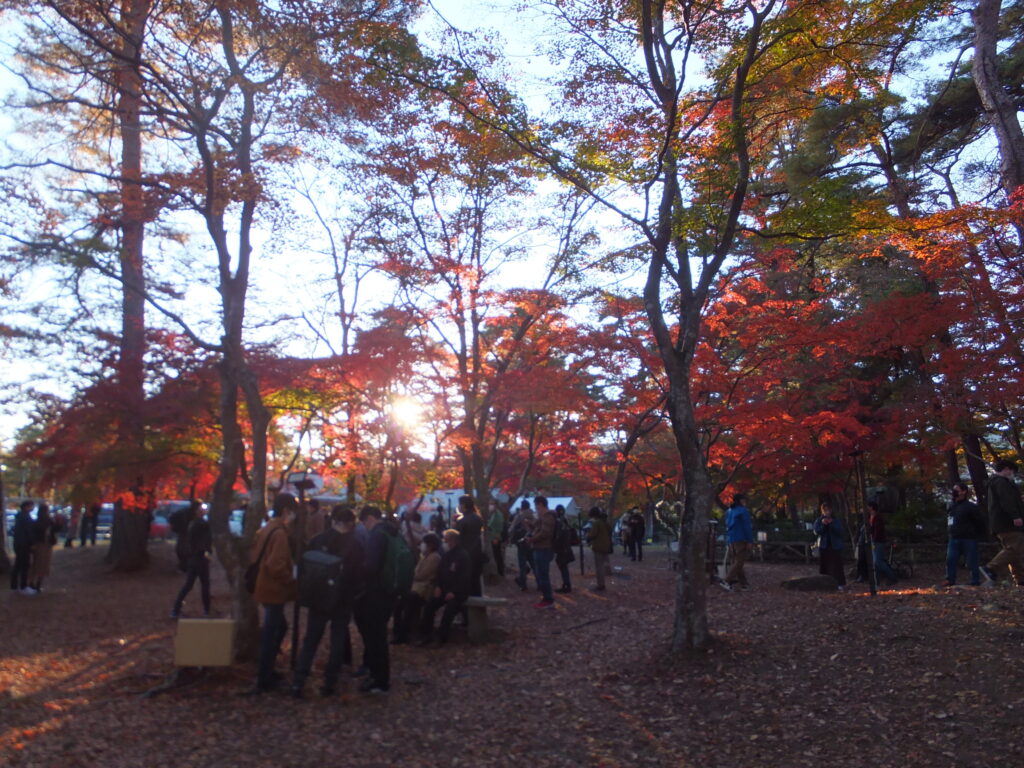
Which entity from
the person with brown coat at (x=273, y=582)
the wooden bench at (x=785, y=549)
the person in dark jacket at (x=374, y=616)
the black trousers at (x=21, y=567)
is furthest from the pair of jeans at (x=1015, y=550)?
the black trousers at (x=21, y=567)

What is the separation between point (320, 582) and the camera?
20.0ft

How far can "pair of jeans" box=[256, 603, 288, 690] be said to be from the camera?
6.22 metres

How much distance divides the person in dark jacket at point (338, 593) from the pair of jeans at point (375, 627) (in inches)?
4.3

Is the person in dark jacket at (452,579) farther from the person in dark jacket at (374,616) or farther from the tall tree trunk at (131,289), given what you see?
the tall tree trunk at (131,289)

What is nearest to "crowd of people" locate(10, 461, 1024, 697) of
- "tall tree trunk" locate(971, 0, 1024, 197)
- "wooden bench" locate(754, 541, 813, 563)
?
"tall tree trunk" locate(971, 0, 1024, 197)

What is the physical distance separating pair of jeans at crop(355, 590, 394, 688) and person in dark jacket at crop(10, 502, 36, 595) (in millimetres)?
8413

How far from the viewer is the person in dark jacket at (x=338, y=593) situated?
621cm

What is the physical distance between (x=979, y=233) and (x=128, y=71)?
37.2ft

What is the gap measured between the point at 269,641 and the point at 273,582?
0.49m

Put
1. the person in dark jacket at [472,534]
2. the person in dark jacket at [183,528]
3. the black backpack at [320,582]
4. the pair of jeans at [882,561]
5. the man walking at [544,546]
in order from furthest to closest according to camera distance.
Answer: the pair of jeans at [882,561] < the man walking at [544,546] < the person in dark jacket at [183,528] < the person in dark jacket at [472,534] < the black backpack at [320,582]

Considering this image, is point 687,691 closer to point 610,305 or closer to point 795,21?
point 795,21

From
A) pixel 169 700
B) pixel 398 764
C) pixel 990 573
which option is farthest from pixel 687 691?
pixel 990 573

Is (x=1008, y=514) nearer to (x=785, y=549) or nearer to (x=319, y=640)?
(x=319, y=640)

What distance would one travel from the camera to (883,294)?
15250 millimetres
